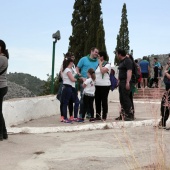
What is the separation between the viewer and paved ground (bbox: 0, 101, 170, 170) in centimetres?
482

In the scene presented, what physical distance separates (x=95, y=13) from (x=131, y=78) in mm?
28822

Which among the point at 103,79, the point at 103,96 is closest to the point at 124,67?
the point at 103,79

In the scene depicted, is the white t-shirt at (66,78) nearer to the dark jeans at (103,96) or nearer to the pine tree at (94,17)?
the dark jeans at (103,96)

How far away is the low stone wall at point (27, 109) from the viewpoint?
8.48m

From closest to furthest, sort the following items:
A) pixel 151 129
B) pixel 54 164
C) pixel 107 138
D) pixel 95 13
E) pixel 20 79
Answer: pixel 54 164 → pixel 107 138 → pixel 151 129 → pixel 95 13 → pixel 20 79

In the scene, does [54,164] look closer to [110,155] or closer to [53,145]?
[110,155]

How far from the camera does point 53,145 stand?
6.20m

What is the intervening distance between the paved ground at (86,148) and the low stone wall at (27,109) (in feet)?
3.47

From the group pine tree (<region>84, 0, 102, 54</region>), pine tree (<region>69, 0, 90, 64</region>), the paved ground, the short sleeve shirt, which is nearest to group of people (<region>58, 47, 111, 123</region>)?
the short sleeve shirt

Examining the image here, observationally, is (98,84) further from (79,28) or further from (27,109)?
(79,28)

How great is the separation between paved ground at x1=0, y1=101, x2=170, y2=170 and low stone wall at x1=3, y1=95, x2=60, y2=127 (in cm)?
106

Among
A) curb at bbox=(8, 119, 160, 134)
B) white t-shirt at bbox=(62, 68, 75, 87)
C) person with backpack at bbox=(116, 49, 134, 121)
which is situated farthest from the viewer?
white t-shirt at bbox=(62, 68, 75, 87)

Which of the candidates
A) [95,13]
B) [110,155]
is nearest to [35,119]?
[110,155]

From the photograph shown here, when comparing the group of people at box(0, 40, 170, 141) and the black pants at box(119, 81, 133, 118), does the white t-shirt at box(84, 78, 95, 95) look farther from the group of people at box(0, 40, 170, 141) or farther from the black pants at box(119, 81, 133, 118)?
the black pants at box(119, 81, 133, 118)
